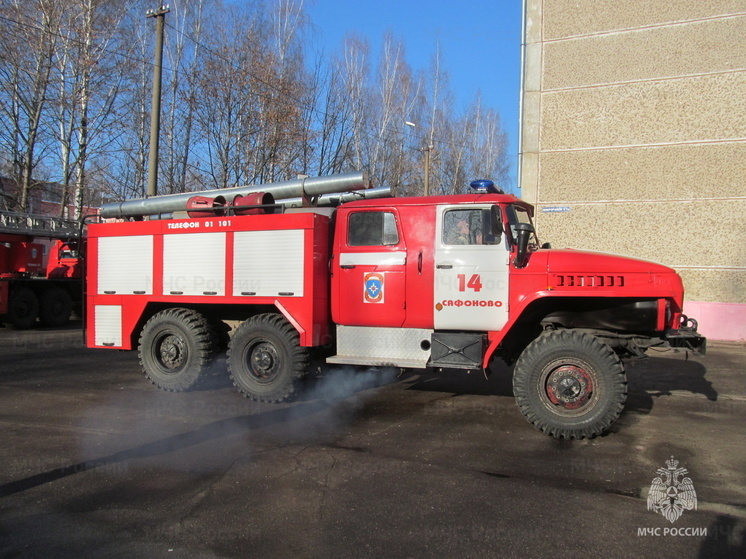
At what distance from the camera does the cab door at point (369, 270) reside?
6.46 meters

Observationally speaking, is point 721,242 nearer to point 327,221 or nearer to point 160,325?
point 327,221

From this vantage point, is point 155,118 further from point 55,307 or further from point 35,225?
point 55,307

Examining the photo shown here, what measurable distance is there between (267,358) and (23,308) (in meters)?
11.9

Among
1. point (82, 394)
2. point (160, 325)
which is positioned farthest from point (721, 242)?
point (82, 394)

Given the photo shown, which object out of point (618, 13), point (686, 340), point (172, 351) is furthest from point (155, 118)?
point (686, 340)

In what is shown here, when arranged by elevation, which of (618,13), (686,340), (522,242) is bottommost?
(686,340)

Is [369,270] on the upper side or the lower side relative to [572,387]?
upper

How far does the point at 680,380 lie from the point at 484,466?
18.0ft

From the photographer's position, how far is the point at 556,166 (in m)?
14.7

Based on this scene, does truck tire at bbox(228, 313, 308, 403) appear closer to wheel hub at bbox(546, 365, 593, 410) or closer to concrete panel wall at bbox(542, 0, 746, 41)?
wheel hub at bbox(546, 365, 593, 410)

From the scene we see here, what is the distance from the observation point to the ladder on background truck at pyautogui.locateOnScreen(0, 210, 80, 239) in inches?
598

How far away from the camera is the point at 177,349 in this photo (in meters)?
7.50

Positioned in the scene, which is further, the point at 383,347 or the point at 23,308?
the point at 23,308

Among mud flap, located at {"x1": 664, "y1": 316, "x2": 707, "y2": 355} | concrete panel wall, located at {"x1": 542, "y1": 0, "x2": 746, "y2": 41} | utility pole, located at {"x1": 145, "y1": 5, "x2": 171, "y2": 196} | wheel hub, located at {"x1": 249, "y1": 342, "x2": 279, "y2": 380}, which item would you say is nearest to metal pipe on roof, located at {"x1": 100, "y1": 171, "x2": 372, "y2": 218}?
wheel hub, located at {"x1": 249, "y1": 342, "x2": 279, "y2": 380}
